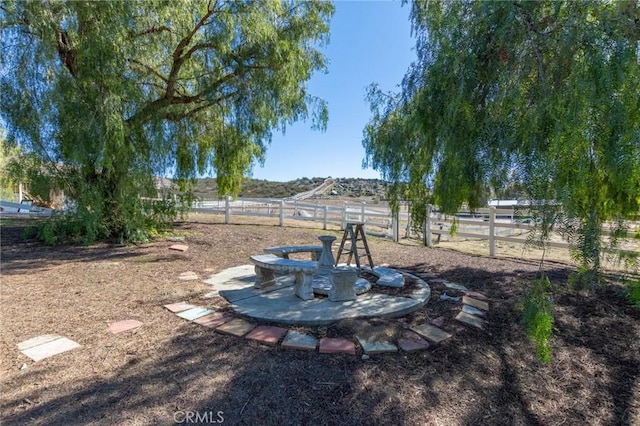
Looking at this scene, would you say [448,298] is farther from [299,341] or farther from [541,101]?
[541,101]

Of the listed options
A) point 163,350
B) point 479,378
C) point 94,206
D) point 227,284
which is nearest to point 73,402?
point 163,350

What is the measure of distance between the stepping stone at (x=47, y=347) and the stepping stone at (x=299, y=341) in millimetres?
1623

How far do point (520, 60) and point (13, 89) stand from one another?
24.0 feet

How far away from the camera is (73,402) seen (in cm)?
194

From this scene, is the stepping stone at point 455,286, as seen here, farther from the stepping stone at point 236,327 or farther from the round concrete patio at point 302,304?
the stepping stone at point 236,327

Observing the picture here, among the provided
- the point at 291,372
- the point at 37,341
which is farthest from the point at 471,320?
the point at 37,341

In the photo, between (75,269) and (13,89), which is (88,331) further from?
(13,89)

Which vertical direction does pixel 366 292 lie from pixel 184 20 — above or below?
below

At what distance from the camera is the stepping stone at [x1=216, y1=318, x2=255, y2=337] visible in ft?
9.25

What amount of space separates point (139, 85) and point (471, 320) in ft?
22.7

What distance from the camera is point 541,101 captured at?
2.15m

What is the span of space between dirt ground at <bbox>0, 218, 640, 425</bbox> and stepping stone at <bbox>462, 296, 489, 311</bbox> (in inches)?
6.2

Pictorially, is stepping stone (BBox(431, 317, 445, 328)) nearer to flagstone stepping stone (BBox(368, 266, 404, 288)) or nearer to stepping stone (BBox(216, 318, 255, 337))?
flagstone stepping stone (BBox(368, 266, 404, 288))

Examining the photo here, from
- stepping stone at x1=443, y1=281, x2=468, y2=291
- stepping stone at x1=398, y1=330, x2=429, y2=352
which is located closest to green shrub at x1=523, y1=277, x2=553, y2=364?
stepping stone at x1=398, y1=330, x2=429, y2=352
